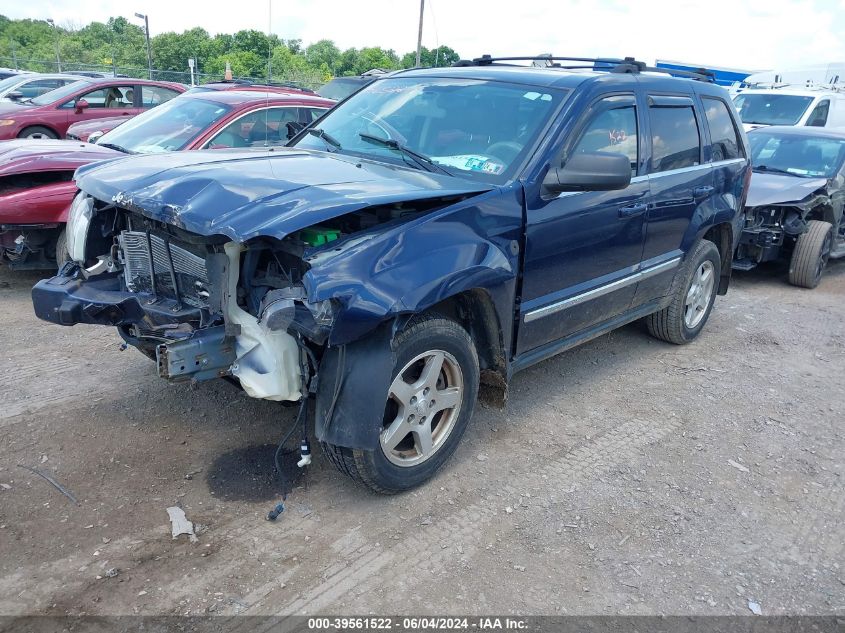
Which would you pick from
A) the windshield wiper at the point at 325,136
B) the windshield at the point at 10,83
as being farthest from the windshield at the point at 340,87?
the windshield wiper at the point at 325,136

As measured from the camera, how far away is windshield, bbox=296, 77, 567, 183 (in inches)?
147

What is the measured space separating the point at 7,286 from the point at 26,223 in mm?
918

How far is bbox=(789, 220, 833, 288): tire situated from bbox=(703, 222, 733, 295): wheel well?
7.60 ft

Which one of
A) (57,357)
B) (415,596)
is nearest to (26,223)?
(57,357)

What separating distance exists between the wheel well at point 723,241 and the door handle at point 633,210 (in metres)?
1.37

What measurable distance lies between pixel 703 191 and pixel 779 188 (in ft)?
10.9

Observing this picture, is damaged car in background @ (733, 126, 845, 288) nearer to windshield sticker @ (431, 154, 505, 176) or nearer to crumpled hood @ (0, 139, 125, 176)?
windshield sticker @ (431, 154, 505, 176)

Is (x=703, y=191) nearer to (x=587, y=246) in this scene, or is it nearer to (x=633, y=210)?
(x=633, y=210)

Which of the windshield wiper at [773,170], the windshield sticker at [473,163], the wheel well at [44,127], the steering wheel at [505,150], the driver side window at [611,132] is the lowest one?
the wheel well at [44,127]

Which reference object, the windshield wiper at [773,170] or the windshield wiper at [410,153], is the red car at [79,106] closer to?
the windshield wiper at [410,153]

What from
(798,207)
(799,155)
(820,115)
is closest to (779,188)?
(798,207)

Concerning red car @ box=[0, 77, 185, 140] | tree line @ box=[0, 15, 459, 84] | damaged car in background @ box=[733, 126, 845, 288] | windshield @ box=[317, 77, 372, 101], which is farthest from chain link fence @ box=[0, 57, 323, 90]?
damaged car in background @ box=[733, 126, 845, 288]

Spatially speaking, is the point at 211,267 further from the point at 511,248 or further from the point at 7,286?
the point at 7,286

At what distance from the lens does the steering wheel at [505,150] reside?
A: 12.1 feet
